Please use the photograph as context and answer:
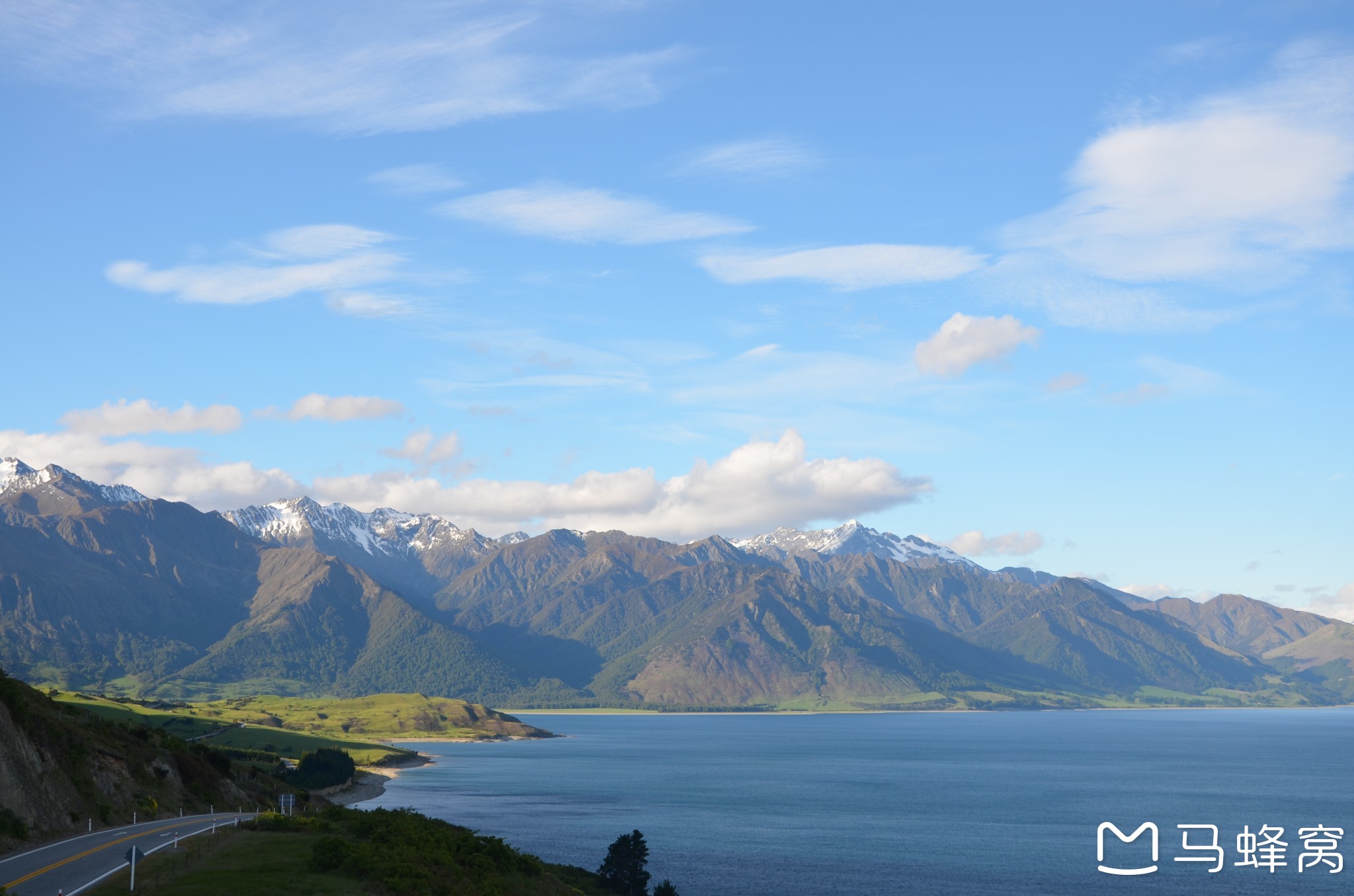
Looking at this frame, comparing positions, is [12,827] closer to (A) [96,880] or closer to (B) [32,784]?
(B) [32,784]

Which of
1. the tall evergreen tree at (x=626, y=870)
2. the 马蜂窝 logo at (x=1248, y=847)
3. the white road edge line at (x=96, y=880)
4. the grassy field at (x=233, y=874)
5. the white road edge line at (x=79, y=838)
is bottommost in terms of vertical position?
the 马蜂窝 logo at (x=1248, y=847)

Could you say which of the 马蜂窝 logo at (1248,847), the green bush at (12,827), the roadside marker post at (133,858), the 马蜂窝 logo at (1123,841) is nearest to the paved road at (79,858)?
the green bush at (12,827)

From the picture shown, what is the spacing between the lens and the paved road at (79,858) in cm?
5612

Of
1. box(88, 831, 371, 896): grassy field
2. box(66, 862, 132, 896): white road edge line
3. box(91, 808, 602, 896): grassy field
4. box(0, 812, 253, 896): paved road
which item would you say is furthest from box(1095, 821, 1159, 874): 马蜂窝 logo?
box(66, 862, 132, 896): white road edge line

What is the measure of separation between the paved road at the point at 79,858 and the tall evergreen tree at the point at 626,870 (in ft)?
134

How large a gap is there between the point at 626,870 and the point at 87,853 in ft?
187

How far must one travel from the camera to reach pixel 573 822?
173m

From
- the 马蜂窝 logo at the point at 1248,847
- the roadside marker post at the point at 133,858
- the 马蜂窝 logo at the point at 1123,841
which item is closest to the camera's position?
the roadside marker post at the point at 133,858

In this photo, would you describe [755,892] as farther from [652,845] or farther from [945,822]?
[945,822]

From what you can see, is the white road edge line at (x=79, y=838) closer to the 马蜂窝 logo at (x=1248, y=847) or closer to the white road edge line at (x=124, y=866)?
the white road edge line at (x=124, y=866)

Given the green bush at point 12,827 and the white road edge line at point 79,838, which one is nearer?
the white road edge line at point 79,838

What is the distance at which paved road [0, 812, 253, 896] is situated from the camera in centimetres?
5612

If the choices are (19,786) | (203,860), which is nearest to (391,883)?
(203,860)

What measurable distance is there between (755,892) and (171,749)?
61.9 m
